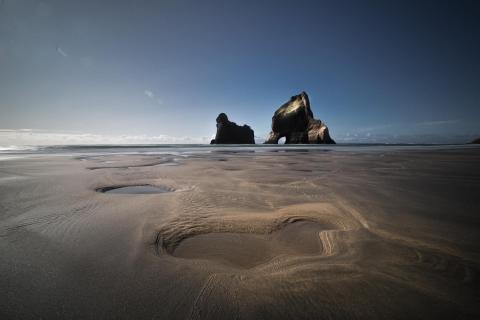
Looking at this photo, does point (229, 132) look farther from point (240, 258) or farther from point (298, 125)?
point (240, 258)

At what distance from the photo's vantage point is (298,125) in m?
74.8

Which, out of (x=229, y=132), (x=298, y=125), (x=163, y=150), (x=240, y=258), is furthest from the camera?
(x=229, y=132)

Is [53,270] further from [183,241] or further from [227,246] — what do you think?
[227,246]

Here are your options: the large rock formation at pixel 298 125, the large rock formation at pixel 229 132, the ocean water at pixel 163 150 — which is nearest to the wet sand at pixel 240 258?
the ocean water at pixel 163 150

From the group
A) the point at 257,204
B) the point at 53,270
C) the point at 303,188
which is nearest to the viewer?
the point at 53,270

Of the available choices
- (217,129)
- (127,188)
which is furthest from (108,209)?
(217,129)

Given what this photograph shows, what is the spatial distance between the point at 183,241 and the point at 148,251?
0.52 meters

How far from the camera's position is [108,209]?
4.31 meters

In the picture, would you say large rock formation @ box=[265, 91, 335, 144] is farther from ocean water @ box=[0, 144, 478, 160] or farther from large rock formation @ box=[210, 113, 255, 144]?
ocean water @ box=[0, 144, 478, 160]

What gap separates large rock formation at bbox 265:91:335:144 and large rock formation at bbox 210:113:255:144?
422 inches

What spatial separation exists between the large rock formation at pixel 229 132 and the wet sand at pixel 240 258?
80.2m

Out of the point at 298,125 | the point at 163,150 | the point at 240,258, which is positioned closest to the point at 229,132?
the point at 298,125

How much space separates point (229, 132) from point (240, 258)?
83913 millimetres

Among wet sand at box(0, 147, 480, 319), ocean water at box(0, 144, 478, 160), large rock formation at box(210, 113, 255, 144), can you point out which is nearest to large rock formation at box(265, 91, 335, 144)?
large rock formation at box(210, 113, 255, 144)
